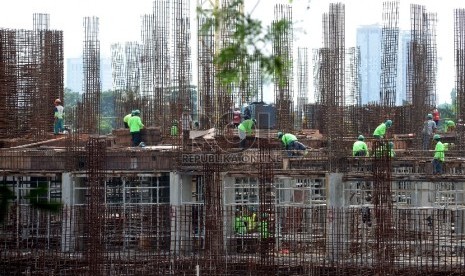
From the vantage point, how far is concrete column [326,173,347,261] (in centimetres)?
2347

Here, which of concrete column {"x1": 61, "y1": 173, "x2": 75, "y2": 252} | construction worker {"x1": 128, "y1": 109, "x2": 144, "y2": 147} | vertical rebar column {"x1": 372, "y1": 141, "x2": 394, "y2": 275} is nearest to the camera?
vertical rebar column {"x1": 372, "y1": 141, "x2": 394, "y2": 275}

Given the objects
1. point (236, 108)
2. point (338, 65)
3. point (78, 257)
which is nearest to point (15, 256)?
point (78, 257)

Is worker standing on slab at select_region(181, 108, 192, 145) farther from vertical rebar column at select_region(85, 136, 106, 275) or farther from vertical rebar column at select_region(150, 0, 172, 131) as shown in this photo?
vertical rebar column at select_region(150, 0, 172, 131)

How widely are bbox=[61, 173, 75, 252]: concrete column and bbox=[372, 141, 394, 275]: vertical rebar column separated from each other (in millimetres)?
6403

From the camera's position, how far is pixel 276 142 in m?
27.5

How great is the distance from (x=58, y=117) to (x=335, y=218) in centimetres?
919

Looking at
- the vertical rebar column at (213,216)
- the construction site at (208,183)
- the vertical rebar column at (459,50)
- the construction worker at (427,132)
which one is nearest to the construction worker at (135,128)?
the construction site at (208,183)

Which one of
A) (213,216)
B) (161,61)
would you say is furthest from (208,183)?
(161,61)

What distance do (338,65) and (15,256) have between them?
34.1 ft

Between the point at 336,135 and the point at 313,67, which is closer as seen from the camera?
the point at 336,135

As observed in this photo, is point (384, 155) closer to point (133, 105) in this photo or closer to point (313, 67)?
point (133, 105)

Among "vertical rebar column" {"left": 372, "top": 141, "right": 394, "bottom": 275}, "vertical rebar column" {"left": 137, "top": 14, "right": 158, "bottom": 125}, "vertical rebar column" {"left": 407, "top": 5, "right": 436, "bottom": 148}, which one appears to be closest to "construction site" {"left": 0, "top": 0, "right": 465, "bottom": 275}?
"vertical rebar column" {"left": 372, "top": 141, "right": 394, "bottom": 275}

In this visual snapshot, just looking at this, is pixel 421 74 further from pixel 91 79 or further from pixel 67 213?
pixel 67 213

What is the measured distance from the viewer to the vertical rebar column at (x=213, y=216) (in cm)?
2288
